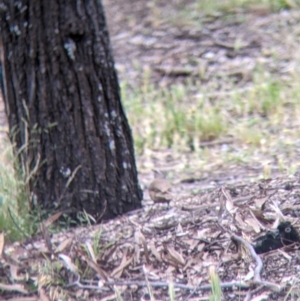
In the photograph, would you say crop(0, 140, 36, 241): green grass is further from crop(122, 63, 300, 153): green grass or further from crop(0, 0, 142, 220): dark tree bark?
crop(122, 63, 300, 153): green grass

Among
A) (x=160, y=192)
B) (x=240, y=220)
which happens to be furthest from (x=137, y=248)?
(x=160, y=192)

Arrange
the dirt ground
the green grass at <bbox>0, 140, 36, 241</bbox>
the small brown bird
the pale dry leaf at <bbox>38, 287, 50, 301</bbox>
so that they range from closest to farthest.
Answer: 1. the dirt ground
2. the pale dry leaf at <bbox>38, 287, 50, 301</bbox>
3. the green grass at <bbox>0, 140, 36, 241</bbox>
4. the small brown bird

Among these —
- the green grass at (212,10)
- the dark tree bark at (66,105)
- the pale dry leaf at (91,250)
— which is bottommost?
the green grass at (212,10)

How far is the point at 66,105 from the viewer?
4.34 meters

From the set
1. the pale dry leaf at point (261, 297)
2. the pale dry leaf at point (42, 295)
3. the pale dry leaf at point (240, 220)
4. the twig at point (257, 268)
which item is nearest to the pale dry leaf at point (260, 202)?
the pale dry leaf at point (240, 220)

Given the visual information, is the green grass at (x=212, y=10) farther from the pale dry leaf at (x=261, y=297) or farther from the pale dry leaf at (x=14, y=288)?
Answer: the pale dry leaf at (x=261, y=297)

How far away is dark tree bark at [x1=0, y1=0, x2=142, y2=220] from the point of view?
4.28 metres

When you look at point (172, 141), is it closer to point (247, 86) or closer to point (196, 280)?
point (247, 86)

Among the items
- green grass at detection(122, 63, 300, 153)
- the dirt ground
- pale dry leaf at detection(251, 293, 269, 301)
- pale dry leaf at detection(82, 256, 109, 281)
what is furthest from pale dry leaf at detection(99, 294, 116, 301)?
green grass at detection(122, 63, 300, 153)

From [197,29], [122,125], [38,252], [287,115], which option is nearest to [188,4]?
[197,29]

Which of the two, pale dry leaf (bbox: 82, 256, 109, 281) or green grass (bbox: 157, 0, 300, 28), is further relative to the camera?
green grass (bbox: 157, 0, 300, 28)

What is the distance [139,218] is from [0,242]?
87 centimetres

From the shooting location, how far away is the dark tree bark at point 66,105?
4277 mm

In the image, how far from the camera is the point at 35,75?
4.33 meters
